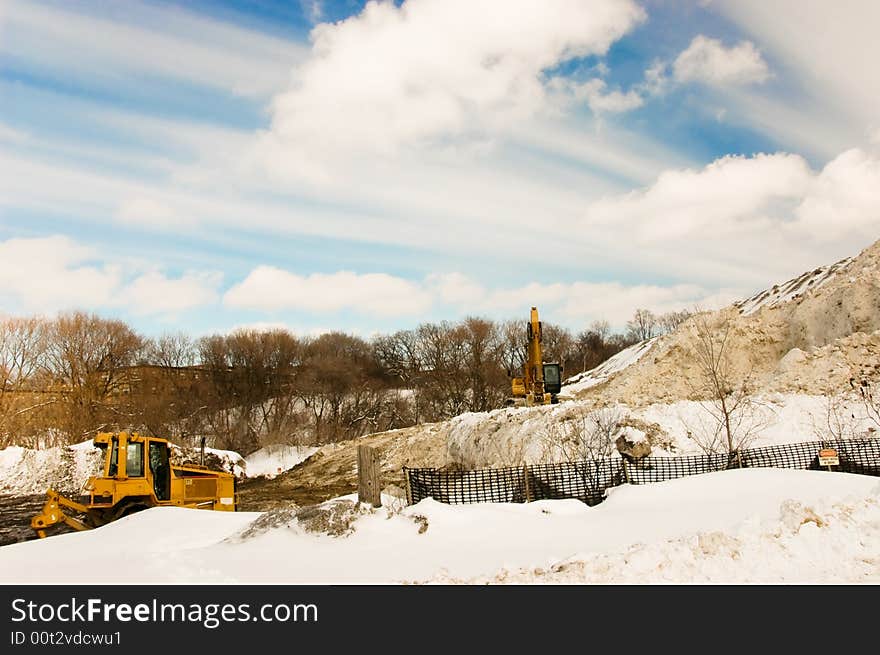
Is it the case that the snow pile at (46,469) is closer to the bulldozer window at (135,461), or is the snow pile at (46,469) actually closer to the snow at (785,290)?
the bulldozer window at (135,461)

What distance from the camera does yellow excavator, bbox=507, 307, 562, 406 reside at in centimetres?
3164

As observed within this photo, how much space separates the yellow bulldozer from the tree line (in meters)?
29.4

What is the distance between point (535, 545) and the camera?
26.3ft

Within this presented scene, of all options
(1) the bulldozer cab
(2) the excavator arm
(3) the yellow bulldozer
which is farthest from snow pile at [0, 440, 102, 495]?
(2) the excavator arm

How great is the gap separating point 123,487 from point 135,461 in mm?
642

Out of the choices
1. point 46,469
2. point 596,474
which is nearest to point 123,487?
point 596,474

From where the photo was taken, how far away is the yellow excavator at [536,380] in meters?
31.6

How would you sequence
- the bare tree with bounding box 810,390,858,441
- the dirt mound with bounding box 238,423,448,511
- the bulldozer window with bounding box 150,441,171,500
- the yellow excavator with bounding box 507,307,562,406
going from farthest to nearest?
1. the yellow excavator with bounding box 507,307,562,406
2. the dirt mound with bounding box 238,423,448,511
3. the bare tree with bounding box 810,390,858,441
4. the bulldozer window with bounding box 150,441,171,500

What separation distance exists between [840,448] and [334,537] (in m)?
13.3

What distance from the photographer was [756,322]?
3178cm

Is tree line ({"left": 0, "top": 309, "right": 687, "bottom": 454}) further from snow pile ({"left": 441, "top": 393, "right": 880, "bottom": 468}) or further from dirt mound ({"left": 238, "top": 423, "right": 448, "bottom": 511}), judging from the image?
snow pile ({"left": 441, "top": 393, "right": 880, "bottom": 468})

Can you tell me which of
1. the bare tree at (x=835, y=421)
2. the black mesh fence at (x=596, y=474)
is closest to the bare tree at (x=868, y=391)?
the bare tree at (x=835, y=421)
